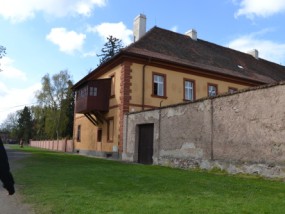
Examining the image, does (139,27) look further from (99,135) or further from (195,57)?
(99,135)

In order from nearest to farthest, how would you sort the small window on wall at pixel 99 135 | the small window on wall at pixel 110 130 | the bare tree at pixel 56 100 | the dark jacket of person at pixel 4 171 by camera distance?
the dark jacket of person at pixel 4 171
the small window on wall at pixel 110 130
the small window on wall at pixel 99 135
the bare tree at pixel 56 100

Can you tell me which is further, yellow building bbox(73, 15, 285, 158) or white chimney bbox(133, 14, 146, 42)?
white chimney bbox(133, 14, 146, 42)

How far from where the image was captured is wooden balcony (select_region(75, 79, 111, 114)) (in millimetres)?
28109

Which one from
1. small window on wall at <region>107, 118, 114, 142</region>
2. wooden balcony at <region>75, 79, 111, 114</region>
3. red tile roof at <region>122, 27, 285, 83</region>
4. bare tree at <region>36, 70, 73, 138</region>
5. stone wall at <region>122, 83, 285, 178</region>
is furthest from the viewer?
bare tree at <region>36, 70, 73, 138</region>

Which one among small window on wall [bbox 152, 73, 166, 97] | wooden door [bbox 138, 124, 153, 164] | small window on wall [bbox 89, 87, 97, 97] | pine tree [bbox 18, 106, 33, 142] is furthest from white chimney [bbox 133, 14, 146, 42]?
pine tree [bbox 18, 106, 33, 142]

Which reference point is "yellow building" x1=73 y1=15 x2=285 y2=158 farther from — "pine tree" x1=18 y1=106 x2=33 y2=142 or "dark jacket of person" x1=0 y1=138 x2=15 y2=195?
"pine tree" x1=18 y1=106 x2=33 y2=142

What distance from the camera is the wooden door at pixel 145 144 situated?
20734mm

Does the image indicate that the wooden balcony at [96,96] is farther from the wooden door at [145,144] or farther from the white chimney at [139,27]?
the wooden door at [145,144]

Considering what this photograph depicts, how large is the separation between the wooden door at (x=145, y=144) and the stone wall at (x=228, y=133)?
0.89 m

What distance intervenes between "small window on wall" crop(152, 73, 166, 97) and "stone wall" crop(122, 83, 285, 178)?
26.1ft

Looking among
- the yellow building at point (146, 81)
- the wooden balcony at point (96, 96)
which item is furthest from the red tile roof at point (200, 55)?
the wooden balcony at point (96, 96)

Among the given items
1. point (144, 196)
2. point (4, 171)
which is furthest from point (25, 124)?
point (4, 171)

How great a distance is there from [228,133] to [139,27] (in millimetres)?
20196

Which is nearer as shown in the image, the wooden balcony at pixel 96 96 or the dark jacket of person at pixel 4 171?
the dark jacket of person at pixel 4 171
